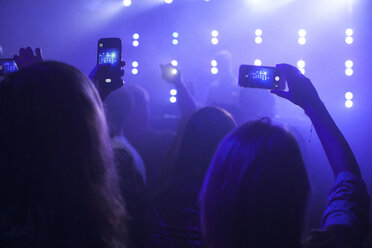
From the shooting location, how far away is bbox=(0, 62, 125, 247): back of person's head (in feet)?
3.67

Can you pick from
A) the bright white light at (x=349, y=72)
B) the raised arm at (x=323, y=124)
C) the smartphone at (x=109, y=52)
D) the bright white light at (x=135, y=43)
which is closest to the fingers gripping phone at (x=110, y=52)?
the smartphone at (x=109, y=52)

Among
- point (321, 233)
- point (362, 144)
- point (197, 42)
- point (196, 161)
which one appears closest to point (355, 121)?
point (362, 144)

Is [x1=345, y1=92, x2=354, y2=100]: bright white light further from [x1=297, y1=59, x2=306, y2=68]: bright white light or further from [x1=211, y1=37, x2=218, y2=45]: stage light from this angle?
[x1=211, y1=37, x2=218, y2=45]: stage light

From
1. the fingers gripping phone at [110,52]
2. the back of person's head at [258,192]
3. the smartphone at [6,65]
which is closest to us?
the back of person's head at [258,192]

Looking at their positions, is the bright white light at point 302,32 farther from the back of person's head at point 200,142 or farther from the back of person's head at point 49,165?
the back of person's head at point 49,165

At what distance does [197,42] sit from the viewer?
910 centimetres

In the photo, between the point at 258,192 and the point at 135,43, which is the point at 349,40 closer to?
the point at 135,43

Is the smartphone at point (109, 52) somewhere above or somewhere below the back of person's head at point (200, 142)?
above

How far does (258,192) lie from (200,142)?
118 cm

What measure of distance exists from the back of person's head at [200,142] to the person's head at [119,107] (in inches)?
33.9

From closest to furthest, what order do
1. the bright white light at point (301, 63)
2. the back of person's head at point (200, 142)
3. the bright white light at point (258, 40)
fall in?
the back of person's head at point (200, 142)
the bright white light at point (301, 63)
the bright white light at point (258, 40)

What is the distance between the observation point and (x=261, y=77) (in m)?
2.40

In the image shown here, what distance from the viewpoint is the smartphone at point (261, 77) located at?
2369mm

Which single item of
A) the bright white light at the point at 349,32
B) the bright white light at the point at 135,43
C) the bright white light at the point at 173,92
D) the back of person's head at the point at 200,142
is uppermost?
the bright white light at the point at 349,32
